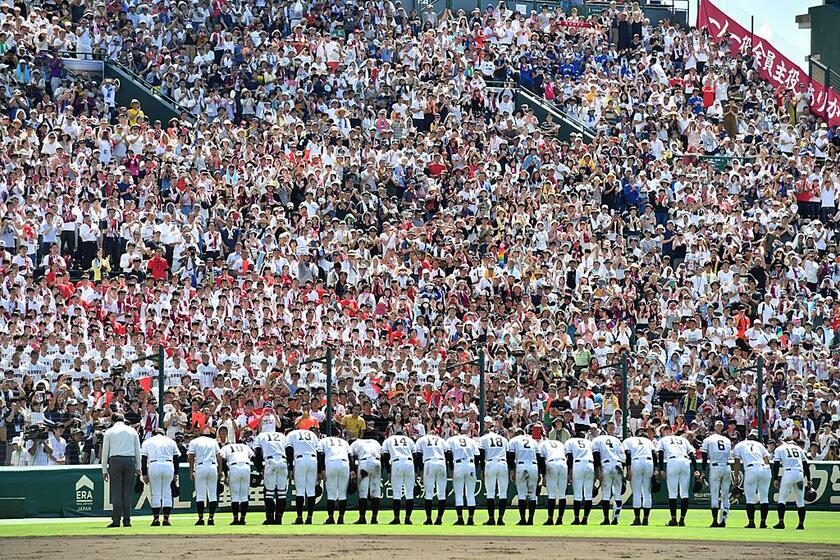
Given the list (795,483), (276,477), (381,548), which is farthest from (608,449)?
(381,548)

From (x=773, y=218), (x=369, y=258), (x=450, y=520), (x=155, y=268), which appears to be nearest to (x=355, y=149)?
(x=369, y=258)

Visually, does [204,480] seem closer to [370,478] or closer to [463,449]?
[370,478]

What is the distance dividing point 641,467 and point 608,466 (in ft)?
1.89

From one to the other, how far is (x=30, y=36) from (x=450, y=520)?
18501mm

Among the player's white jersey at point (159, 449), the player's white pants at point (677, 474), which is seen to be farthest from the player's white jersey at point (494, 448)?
the player's white jersey at point (159, 449)

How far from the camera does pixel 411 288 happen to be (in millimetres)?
33500

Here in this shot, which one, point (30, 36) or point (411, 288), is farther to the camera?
point (30, 36)

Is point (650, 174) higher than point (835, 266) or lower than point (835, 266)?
higher

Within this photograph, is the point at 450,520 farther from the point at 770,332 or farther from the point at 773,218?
the point at 773,218

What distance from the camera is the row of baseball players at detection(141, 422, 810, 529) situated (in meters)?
25.0

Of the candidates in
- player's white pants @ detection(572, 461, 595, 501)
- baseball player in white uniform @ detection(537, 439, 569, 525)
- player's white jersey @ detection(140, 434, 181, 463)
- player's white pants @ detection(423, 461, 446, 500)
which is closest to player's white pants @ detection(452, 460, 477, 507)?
player's white pants @ detection(423, 461, 446, 500)

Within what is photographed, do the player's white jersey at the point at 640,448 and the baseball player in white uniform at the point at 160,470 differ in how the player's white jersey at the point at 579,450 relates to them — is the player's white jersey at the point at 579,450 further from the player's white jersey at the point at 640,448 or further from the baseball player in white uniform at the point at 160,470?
the baseball player in white uniform at the point at 160,470

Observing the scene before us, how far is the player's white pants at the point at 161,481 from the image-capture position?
24.3 meters

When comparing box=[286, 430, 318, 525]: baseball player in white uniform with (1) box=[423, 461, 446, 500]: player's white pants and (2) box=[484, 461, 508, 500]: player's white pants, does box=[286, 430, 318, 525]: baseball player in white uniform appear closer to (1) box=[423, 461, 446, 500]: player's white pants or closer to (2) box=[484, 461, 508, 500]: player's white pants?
(1) box=[423, 461, 446, 500]: player's white pants
